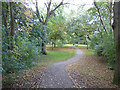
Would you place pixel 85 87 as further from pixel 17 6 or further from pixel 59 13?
pixel 59 13

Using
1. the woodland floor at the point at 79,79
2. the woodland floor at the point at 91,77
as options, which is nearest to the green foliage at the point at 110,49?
the woodland floor at the point at 91,77

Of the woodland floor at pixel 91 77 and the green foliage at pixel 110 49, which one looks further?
the green foliage at pixel 110 49

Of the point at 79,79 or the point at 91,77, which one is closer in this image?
the point at 79,79

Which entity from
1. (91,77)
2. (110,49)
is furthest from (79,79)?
(110,49)

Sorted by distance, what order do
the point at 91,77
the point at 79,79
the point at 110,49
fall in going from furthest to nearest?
the point at 110,49 → the point at 91,77 → the point at 79,79

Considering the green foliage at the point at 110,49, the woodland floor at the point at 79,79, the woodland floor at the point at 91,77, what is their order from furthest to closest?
1. the green foliage at the point at 110,49
2. the woodland floor at the point at 91,77
3. the woodland floor at the point at 79,79

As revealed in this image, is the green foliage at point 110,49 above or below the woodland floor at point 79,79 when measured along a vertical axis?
above

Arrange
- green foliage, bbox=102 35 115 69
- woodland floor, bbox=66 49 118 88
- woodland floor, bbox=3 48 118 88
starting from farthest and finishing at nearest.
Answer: green foliage, bbox=102 35 115 69, woodland floor, bbox=66 49 118 88, woodland floor, bbox=3 48 118 88

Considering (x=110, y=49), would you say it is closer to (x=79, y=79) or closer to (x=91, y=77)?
(x=91, y=77)

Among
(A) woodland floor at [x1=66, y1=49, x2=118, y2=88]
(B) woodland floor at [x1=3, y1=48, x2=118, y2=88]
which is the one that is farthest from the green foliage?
(B) woodland floor at [x1=3, y1=48, x2=118, y2=88]

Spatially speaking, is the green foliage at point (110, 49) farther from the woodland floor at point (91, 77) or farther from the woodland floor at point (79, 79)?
the woodland floor at point (79, 79)

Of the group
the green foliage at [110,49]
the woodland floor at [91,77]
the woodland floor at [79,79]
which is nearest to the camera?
the woodland floor at [79,79]

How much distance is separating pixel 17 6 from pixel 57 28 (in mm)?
11213

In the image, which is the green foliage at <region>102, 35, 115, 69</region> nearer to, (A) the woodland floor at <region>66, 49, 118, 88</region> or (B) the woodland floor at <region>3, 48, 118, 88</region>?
(A) the woodland floor at <region>66, 49, 118, 88</region>
